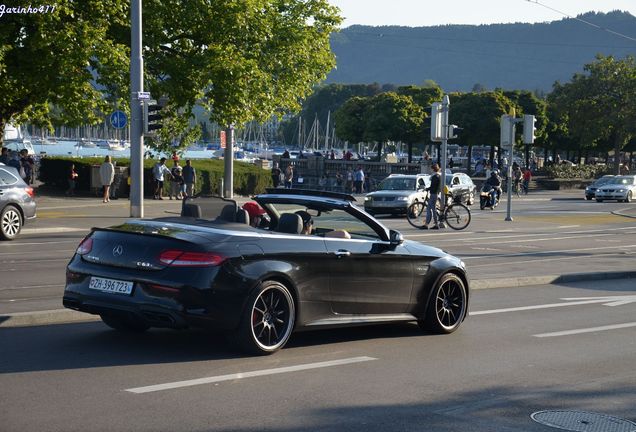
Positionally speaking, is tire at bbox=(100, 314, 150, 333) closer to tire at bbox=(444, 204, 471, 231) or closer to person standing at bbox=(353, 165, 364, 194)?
tire at bbox=(444, 204, 471, 231)

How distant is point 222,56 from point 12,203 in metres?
11.8

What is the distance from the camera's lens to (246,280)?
28.8 feet

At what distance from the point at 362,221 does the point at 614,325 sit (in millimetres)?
3694

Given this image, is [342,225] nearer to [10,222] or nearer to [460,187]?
[10,222]

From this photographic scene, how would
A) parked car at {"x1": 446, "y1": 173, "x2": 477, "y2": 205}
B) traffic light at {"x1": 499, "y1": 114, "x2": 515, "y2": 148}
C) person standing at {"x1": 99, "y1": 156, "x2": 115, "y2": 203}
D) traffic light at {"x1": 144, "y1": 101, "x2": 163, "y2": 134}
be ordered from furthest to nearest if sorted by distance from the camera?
parked car at {"x1": 446, "y1": 173, "x2": 477, "y2": 205} < person standing at {"x1": 99, "y1": 156, "x2": 115, "y2": 203} < traffic light at {"x1": 499, "y1": 114, "x2": 515, "y2": 148} < traffic light at {"x1": 144, "y1": 101, "x2": 163, "y2": 134}

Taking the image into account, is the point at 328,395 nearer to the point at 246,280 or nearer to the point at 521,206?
the point at 246,280

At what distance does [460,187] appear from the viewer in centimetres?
4409

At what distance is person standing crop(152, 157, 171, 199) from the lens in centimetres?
4178

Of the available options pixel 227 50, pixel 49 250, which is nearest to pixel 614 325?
pixel 49 250

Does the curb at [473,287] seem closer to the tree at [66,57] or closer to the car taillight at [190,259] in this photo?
the car taillight at [190,259]

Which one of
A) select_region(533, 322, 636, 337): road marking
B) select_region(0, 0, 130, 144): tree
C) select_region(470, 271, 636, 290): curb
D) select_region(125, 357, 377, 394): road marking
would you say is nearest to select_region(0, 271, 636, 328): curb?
select_region(470, 271, 636, 290): curb

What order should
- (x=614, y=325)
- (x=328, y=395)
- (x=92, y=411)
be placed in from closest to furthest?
1. (x=92, y=411)
2. (x=328, y=395)
3. (x=614, y=325)

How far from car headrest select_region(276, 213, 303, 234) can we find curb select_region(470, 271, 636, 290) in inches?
240

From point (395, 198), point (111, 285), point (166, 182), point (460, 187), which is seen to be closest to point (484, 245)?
point (395, 198)
